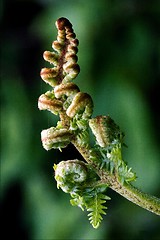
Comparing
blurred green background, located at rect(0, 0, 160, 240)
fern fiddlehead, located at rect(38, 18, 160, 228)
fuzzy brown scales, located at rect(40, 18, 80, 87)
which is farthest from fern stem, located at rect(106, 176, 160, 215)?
blurred green background, located at rect(0, 0, 160, 240)

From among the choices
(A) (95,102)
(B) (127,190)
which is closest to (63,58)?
(B) (127,190)

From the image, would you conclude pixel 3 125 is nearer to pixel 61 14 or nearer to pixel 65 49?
pixel 61 14

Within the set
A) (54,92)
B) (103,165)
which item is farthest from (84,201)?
(54,92)

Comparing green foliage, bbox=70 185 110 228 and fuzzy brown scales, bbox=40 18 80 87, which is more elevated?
fuzzy brown scales, bbox=40 18 80 87

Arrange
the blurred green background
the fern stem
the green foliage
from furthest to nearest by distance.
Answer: the blurred green background → the green foliage → the fern stem

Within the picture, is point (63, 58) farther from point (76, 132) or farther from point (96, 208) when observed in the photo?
point (96, 208)

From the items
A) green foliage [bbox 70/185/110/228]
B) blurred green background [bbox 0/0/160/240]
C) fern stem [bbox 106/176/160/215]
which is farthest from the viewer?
blurred green background [bbox 0/0/160/240]

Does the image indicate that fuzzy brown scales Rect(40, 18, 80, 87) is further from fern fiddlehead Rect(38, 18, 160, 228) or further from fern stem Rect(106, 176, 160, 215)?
fern stem Rect(106, 176, 160, 215)
